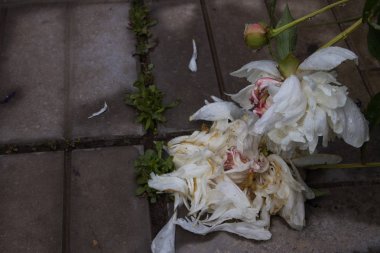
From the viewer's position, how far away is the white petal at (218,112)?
142 centimetres

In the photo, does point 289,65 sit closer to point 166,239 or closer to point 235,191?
point 235,191

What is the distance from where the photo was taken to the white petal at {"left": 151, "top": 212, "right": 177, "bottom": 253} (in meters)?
1.28

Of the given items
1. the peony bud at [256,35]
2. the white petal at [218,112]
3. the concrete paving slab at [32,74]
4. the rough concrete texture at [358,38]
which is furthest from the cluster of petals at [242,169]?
the rough concrete texture at [358,38]

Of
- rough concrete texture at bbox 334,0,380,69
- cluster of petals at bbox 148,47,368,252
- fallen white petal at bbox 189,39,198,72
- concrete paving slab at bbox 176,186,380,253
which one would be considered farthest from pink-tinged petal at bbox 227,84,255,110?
rough concrete texture at bbox 334,0,380,69

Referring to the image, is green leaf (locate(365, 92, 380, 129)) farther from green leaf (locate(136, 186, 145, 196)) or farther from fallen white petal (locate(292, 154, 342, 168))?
green leaf (locate(136, 186, 145, 196))

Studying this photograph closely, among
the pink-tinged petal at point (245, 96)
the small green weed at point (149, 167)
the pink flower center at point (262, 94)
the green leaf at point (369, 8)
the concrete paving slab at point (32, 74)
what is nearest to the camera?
the green leaf at point (369, 8)

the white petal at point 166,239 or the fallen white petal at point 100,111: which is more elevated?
the fallen white petal at point 100,111

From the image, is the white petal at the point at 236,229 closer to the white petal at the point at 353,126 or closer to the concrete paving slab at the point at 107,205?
the concrete paving slab at the point at 107,205

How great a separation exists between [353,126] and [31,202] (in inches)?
32.6

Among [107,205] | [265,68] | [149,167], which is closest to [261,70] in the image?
[265,68]

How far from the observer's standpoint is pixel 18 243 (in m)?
1.31

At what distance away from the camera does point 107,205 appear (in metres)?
1.38

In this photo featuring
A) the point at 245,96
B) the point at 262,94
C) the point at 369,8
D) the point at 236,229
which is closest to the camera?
the point at 369,8

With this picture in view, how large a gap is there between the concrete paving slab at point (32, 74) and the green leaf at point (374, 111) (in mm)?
836
